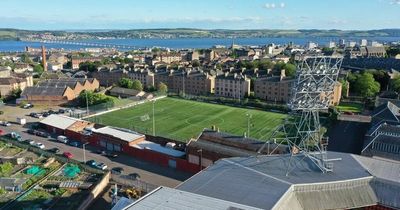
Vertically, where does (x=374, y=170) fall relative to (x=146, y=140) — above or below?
above

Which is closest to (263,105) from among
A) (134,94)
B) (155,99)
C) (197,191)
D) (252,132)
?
(252,132)

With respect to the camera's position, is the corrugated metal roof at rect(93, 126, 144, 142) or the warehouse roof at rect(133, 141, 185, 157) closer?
the warehouse roof at rect(133, 141, 185, 157)

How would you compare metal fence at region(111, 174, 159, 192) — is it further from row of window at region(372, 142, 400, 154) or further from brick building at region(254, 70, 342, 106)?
brick building at region(254, 70, 342, 106)

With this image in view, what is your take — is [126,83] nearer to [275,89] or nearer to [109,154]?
[275,89]

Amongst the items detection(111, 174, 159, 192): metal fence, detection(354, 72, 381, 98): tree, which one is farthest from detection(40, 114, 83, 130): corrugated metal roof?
detection(354, 72, 381, 98): tree

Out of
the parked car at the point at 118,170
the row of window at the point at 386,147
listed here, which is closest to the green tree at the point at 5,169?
the parked car at the point at 118,170

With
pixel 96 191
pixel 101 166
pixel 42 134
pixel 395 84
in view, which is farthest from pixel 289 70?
pixel 96 191

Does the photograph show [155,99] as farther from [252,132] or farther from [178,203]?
[178,203]
